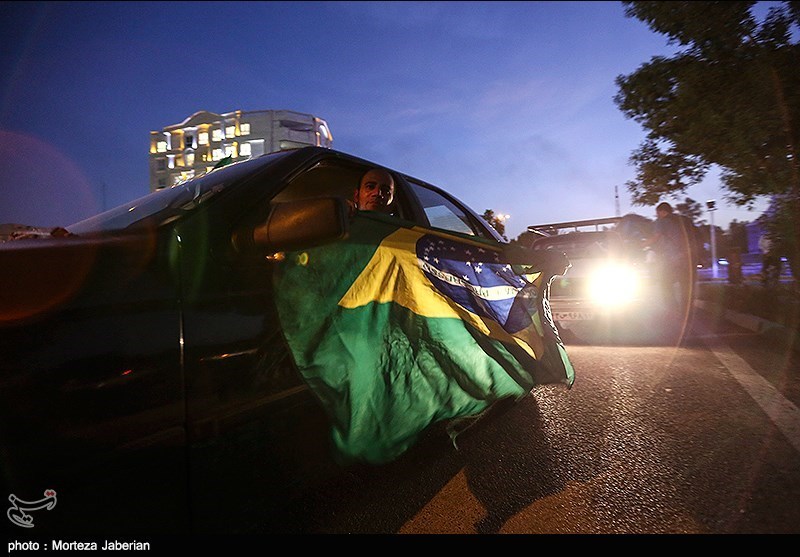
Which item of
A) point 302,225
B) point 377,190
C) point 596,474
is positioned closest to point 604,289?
point 596,474

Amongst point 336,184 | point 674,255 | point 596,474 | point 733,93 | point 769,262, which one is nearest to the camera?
point 596,474

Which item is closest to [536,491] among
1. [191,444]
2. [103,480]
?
[191,444]

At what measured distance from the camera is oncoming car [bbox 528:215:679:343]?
600cm

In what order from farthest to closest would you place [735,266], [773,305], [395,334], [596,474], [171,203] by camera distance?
1. [735,266]
2. [773,305]
3. [596,474]
4. [395,334]
5. [171,203]

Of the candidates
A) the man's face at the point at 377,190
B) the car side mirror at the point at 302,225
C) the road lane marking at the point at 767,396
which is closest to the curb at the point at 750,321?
the road lane marking at the point at 767,396

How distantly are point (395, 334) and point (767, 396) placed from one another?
3237mm

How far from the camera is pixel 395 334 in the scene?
2.05 meters

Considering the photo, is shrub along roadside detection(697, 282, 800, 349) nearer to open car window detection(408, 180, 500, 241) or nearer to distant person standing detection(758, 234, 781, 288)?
distant person standing detection(758, 234, 781, 288)

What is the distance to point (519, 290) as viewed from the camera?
3248mm

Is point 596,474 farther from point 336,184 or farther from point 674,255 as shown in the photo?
point 674,255

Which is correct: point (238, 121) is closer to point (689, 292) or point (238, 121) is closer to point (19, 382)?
point (689, 292)

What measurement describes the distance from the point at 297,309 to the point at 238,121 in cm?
5598

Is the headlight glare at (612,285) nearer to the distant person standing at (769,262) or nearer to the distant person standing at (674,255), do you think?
the distant person standing at (674,255)

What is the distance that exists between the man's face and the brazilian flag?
0.38 meters
